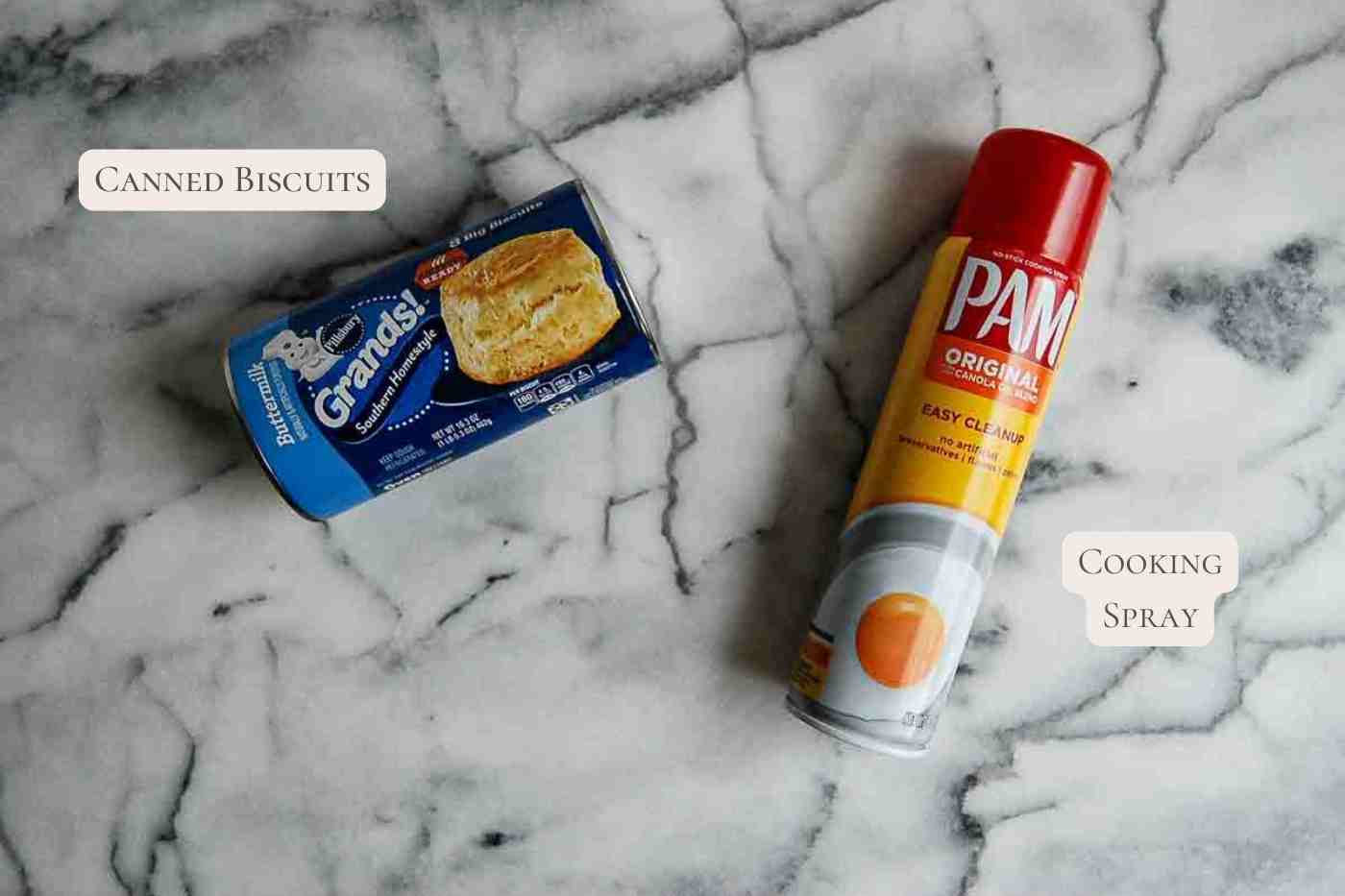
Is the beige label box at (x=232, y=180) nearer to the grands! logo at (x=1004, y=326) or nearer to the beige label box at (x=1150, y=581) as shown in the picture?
the grands! logo at (x=1004, y=326)

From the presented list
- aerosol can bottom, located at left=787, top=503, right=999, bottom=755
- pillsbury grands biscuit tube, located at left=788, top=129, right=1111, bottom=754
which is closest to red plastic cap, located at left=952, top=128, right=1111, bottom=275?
pillsbury grands biscuit tube, located at left=788, top=129, right=1111, bottom=754

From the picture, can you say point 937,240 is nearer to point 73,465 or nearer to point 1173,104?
point 1173,104

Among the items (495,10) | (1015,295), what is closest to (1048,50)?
(1015,295)

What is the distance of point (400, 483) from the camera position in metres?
0.61

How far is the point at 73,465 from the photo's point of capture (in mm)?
675

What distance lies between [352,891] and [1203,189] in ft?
2.21

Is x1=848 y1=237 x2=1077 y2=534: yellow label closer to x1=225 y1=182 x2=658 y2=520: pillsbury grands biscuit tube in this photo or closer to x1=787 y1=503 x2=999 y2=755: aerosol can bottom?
x1=787 y1=503 x2=999 y2=755: aerosol can bottom

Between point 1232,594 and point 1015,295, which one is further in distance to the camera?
point 1232,594

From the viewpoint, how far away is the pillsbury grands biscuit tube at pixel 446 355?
578mm

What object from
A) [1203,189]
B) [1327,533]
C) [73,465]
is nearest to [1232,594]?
[1327,533]

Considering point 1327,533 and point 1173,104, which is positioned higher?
point 1173,104

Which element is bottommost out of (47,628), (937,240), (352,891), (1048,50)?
(352,891)

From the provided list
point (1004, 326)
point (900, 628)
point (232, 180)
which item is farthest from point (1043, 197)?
point (232, 180)

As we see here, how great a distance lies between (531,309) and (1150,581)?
1.38 feet
